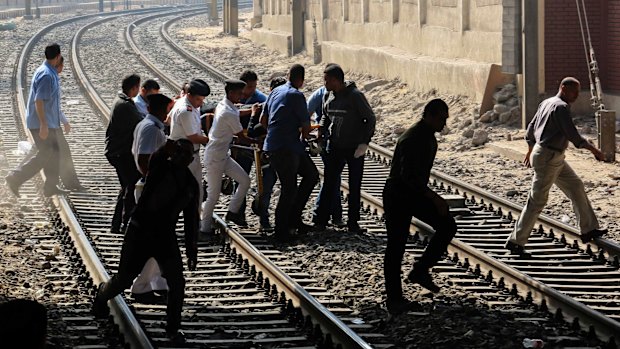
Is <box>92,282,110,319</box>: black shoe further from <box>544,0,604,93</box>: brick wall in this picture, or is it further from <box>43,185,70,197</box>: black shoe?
<box>544,0,604,93</box>: brick wall

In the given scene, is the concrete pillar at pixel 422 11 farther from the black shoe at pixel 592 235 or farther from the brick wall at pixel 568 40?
the black shoe at pixel 592 235

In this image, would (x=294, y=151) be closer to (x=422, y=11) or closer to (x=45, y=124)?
(x=45, y=124)

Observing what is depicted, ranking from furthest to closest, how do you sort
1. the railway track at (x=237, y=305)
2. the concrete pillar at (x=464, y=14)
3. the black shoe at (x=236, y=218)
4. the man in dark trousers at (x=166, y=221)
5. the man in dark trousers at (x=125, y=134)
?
the concrete pillar at (x=464, y=14)
the black shoe at (x=236, y=218)
the man in dark trousers at (x=125, y=134)
the railway track at (x=237, y=305)
the man in dark trousers at (x=166, y=221)

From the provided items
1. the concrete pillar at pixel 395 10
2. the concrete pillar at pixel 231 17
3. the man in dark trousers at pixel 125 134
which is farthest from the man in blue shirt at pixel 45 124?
the concrete pillar at pixel 231 17

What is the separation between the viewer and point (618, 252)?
40.8 feet

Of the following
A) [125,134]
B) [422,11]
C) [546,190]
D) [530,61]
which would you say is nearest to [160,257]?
[125,134]

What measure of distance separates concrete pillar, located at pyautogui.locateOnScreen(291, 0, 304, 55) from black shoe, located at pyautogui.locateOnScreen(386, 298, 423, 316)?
27851 millimetres

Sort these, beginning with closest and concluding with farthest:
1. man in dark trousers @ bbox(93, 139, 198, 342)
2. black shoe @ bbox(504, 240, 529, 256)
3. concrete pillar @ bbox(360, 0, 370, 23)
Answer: man in dark trousers @ bbox(93, 139, 198, 342) → black shoe @ bbox(504, 240, 529, 256) → concrete pillar @ bbox(360, 0, 370, 23)

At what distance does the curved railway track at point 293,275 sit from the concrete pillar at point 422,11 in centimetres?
1267

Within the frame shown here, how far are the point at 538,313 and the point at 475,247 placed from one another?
2714 millimetres

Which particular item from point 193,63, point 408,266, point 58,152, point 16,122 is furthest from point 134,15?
point 408,266

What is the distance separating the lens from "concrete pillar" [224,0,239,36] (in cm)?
4728

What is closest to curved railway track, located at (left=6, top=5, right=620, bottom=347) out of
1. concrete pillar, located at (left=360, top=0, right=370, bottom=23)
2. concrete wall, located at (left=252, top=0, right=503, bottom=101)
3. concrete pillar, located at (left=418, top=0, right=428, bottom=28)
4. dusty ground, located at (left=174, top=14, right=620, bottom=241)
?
dusty ground, located at (left=174, top=14, right=620, bottom=241)

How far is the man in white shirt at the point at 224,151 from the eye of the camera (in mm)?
13258
